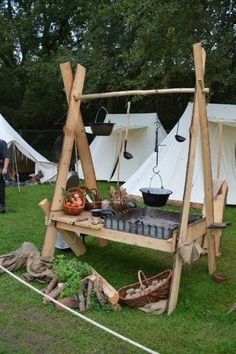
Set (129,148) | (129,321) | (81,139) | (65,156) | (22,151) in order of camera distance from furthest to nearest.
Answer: (129,148) < (22,151) < (81,139) < (65,156) < (129,321)

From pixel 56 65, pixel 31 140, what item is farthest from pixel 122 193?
pixel 31 140

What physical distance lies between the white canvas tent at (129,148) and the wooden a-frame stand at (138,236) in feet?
21.1

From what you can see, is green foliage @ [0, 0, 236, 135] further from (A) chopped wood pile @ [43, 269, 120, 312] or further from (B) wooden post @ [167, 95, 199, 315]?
(A) chopped wood pile @ [43, 269, 120, 312]

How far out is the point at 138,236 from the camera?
11.9ft

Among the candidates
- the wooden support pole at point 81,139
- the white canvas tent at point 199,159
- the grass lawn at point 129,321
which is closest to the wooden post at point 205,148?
the grass lawn at point 129,321

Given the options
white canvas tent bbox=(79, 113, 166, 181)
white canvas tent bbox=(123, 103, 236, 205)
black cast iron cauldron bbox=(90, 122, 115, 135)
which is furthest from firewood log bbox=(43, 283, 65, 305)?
white canvas tent bbox=(79, 113, 166, 181)

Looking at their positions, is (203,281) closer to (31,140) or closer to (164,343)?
(164,343)

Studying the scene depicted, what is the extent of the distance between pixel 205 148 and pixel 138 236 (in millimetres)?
992

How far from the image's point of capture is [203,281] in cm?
404

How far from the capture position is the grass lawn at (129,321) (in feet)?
9.20

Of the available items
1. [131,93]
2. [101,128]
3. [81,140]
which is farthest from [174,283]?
[81,140]

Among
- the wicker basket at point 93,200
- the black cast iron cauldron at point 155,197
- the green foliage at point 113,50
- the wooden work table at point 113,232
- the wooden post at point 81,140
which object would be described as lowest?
the wooden work table at point 113,232

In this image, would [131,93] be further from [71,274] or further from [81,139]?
[71,274]

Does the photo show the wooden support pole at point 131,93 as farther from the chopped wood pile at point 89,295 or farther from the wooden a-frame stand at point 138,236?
the chopped wood pile at point 89,295
